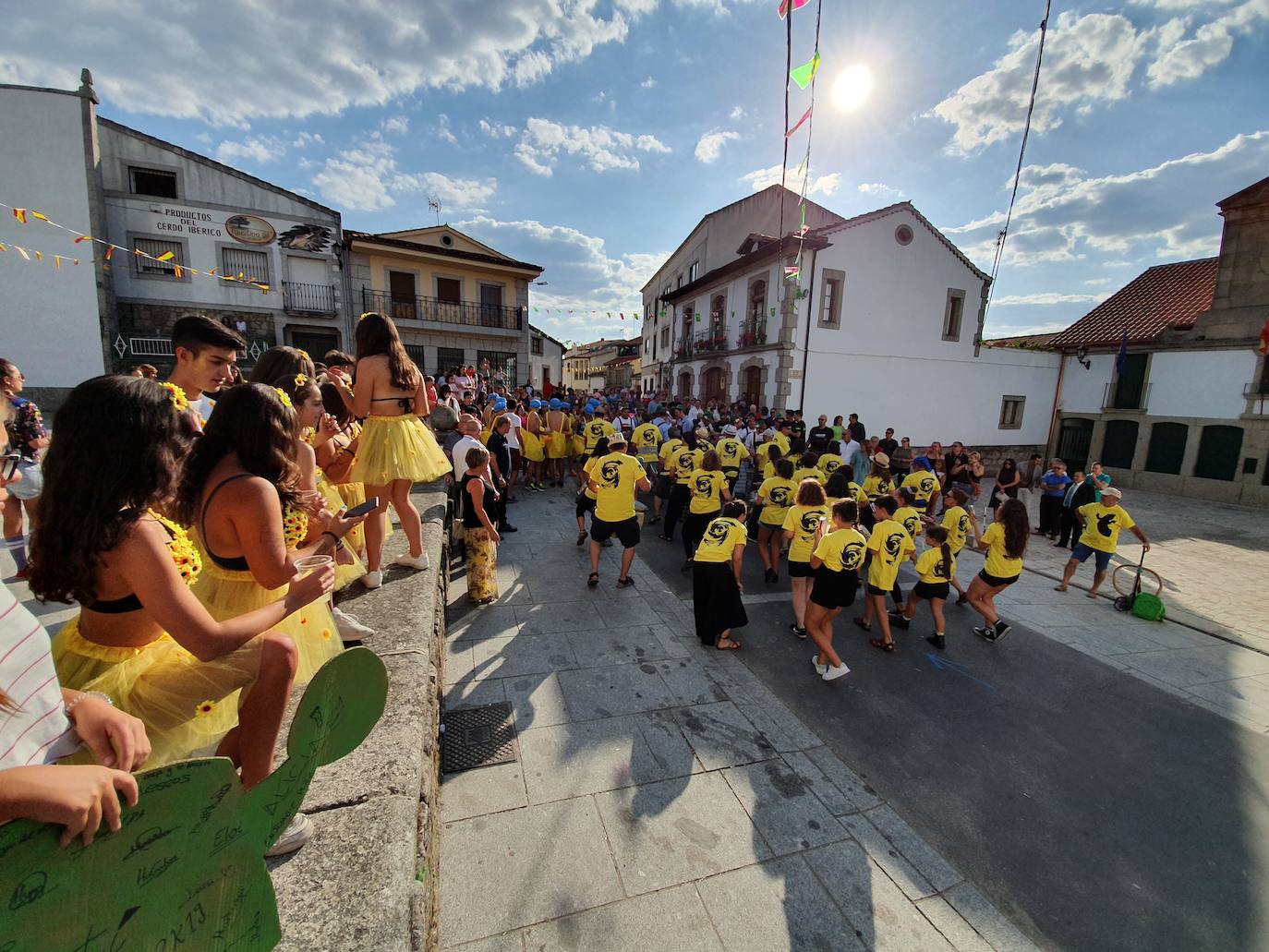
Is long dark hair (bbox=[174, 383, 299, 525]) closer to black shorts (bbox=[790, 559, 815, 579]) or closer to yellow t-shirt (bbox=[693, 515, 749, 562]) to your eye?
yellow t-shirt (bbox=[693, 515, 749, 562])

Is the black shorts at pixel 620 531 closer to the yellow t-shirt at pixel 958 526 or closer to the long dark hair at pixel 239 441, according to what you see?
the yellow t-shirt at pixel 958 526

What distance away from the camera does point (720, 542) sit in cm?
487

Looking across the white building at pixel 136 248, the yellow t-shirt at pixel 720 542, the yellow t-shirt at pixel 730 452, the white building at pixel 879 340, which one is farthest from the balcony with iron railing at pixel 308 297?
the yellow t-shirt at pixel 720 542

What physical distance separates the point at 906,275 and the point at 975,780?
18454mm

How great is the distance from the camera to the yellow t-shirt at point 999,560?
5527 millimetres

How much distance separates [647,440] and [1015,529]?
626 cm

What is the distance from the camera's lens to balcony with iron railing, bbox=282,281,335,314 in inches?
750

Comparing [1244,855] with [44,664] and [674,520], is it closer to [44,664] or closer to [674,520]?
[44,664]

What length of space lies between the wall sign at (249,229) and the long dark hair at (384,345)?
2055cm

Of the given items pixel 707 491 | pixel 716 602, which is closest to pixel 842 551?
pixel 716 602

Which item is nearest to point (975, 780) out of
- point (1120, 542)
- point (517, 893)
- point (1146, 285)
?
point (517, 893)

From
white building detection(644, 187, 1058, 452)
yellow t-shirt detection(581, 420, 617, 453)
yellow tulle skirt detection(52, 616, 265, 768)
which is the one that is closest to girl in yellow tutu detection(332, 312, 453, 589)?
yellow tulle skirt detection(52, 616, 265, 768)

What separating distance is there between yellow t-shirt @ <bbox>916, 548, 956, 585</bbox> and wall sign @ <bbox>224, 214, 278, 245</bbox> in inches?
917

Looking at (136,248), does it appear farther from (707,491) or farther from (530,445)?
(707,491)
